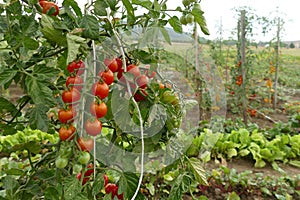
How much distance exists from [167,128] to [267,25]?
5.21 metres

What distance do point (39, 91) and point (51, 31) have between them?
0.11 meters

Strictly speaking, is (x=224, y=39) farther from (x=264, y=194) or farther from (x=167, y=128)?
(x=167, y=128)

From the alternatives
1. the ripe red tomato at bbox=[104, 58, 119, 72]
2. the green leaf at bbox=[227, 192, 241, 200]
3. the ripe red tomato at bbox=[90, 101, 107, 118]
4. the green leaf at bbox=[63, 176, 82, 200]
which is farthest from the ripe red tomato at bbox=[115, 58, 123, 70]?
the green leaf at bbox=[227, 192, 241, 200]

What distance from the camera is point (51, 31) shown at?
22.7 inches

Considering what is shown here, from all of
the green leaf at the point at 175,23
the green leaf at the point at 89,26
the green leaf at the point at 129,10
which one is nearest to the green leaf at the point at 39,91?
the green leaf at the point at 89,26

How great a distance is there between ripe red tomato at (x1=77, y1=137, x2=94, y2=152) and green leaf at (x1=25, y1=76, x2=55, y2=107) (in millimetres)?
84

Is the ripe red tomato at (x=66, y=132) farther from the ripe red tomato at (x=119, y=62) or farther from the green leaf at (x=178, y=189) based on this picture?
the green leaf at (x=178, y=189)

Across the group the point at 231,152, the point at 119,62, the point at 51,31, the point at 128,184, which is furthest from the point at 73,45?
the point at 231,152

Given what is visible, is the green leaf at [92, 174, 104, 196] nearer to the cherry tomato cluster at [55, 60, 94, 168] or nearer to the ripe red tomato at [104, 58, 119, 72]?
the cherry tomato cluster at [55, 60, 94, 168]

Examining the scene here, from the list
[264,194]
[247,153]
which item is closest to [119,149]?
A: [264,194]

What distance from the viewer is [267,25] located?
544 cm

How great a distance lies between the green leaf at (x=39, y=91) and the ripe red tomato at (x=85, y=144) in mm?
84

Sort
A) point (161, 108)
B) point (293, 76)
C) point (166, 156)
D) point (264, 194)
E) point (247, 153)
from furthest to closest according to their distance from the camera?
point (293, 76) → point (247, 153) → point (264, 194) → point (166, 156) → point (161, 108)

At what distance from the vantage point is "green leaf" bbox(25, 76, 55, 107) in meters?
0.61
